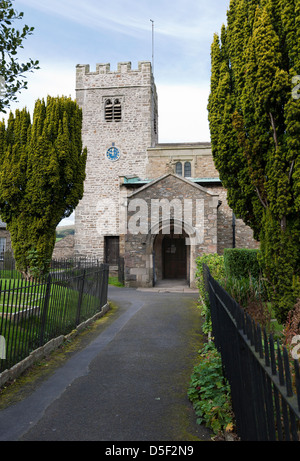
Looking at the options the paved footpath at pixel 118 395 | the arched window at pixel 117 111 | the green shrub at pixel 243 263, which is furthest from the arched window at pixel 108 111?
the paved footpath at pixel 118 395

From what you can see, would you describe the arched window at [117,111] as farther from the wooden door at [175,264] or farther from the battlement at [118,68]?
the wooden door at [175,264]

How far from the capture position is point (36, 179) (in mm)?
11766

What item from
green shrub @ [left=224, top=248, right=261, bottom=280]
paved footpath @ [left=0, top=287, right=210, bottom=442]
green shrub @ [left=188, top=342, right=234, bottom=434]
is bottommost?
paved footpath @ [left=0, top=287, right=210, bottom=442]

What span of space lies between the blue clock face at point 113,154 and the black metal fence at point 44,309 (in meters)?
15.8

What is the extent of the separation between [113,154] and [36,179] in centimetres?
1415

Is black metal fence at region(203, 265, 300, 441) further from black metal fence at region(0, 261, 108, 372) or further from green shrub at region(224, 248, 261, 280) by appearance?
green shrub at region(224, 248, 261, 280)

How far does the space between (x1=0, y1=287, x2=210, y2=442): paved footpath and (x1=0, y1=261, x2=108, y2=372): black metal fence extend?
717mm

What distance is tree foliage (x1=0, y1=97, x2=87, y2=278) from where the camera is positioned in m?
11.8

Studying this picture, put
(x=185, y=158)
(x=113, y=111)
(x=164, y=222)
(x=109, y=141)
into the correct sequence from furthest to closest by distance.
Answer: (x=113, y=111)
(x=109, y=141)
(x=185, y=158)
(x=164, y=222)

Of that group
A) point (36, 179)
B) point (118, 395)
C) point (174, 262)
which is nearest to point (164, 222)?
point (174, 262)

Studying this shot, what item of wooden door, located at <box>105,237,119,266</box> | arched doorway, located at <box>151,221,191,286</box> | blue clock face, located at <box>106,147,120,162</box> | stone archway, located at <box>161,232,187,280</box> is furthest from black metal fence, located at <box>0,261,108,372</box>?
blue clock face, located at <box>106,147,120,162</box>

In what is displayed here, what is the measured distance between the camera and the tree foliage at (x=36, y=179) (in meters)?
11.8

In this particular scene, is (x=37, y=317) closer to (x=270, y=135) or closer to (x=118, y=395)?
(x=118, y=395)

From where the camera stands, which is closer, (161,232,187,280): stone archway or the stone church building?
(161,232,187,280): stone archway
